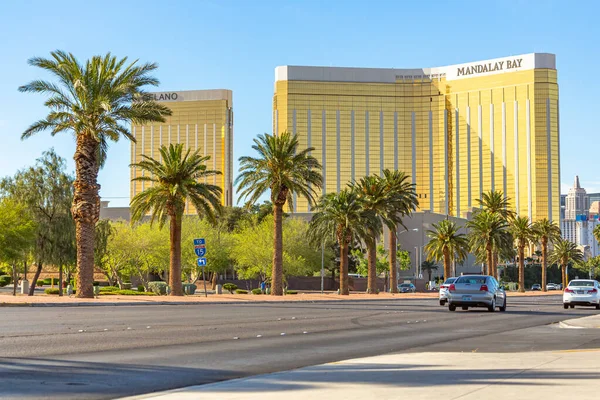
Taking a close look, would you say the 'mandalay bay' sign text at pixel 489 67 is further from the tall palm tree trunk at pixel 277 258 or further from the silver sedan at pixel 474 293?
the silver sedan at pixel 474 293

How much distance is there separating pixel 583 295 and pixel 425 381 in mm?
32347

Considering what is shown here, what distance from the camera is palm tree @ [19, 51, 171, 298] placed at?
45.2 m

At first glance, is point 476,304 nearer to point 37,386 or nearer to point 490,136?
point 37,386

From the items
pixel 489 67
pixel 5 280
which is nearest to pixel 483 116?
pixel 489 67

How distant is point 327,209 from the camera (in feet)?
226

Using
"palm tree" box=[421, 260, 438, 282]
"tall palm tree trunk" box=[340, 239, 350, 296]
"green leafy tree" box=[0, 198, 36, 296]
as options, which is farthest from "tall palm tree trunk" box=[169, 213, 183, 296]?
"palm tree" box=[421, 260, 438, 282]

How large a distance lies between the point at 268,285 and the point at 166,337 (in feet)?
249

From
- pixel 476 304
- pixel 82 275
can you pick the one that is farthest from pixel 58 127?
pixel 476 304

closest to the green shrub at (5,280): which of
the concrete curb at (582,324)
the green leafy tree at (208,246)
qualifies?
→ the green leafy tree at (208,246)

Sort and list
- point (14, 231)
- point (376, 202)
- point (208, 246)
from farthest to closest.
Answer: point (208, 246)
point (376, 202)
point (14, 231)

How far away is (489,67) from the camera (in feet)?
643

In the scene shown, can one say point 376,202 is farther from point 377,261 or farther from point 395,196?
point 377,261

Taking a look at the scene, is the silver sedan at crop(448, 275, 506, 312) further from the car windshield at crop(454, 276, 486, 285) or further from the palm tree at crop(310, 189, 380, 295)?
the palm tree at crop(310, 189, 380, 295)

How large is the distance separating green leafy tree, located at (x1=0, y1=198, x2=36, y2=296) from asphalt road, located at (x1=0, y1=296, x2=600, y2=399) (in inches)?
1387
